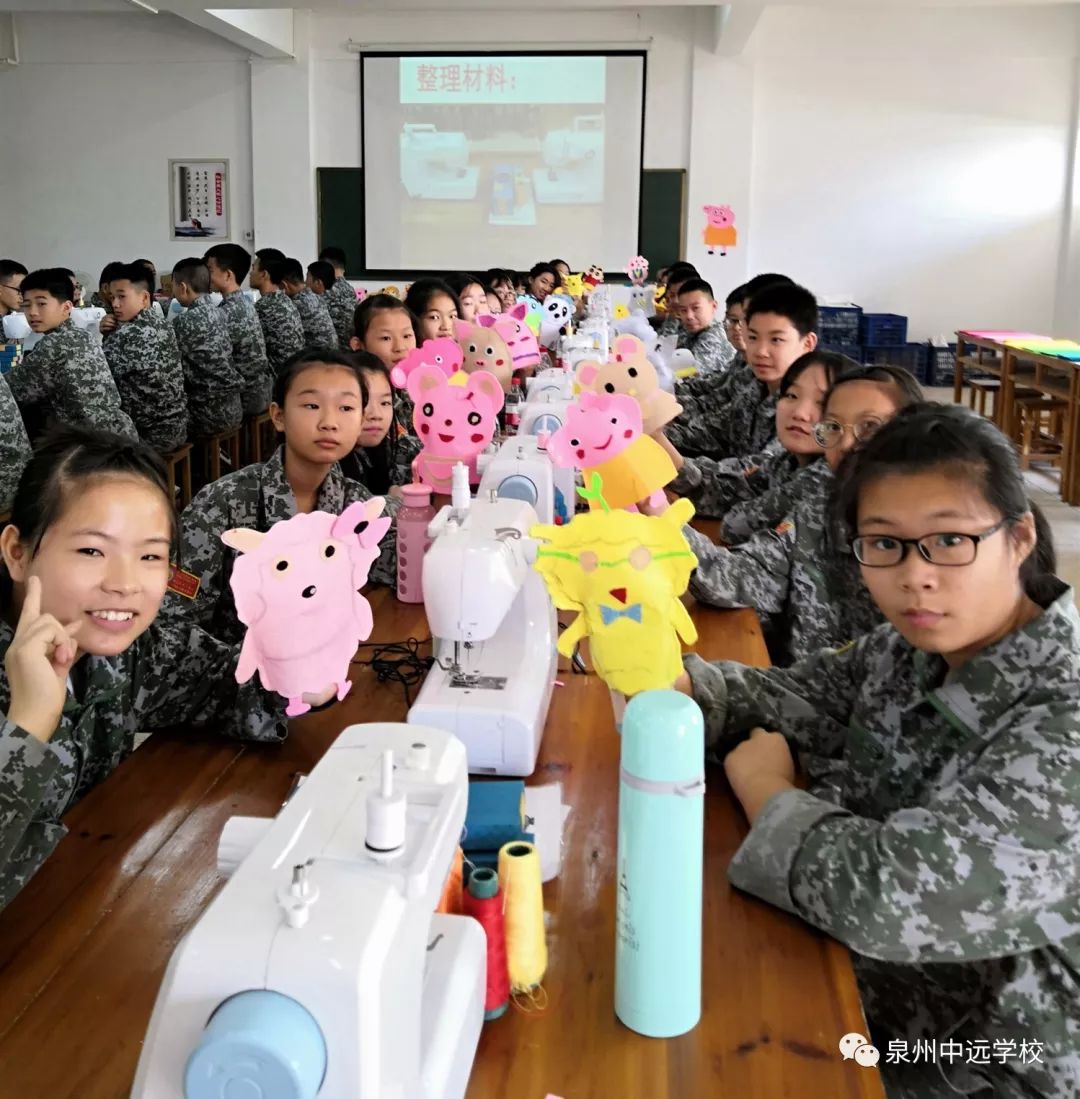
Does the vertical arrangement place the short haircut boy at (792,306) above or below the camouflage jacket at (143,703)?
above

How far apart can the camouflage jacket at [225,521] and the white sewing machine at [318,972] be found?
1233 mm

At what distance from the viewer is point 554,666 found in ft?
5.21

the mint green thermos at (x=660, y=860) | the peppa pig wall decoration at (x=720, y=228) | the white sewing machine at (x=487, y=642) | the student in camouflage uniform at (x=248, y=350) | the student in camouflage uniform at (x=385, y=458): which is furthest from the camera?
the peppa pig wall decoration at (x=720, y=228)

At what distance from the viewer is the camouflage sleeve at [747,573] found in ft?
6.93

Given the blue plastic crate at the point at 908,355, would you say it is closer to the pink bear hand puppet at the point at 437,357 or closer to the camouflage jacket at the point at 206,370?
the camouflage jacket at the point at 206,370

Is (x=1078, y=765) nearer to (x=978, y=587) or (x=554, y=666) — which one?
(x=978, y=587)

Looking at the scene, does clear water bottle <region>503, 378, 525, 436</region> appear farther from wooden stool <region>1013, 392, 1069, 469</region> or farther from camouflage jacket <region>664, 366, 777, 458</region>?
wooden stool <region>1013, 392, 1069, 469</region>

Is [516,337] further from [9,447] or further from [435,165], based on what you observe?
[435,165]

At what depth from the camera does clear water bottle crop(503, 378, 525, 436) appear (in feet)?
10.1

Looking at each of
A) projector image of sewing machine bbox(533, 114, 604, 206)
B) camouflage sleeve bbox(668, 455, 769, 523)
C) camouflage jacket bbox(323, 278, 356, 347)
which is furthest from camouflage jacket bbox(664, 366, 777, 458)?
projector image of sewing machine bbox(533, 114, 604, 206)

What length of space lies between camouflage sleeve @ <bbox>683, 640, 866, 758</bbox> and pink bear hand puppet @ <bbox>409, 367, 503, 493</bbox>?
0.95 meters

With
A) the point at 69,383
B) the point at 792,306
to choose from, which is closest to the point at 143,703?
the point at 792,306

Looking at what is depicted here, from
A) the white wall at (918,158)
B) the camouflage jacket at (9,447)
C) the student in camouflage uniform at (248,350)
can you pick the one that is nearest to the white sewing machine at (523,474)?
the camouflage jacket at (9,447)

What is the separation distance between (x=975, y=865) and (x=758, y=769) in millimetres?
356
